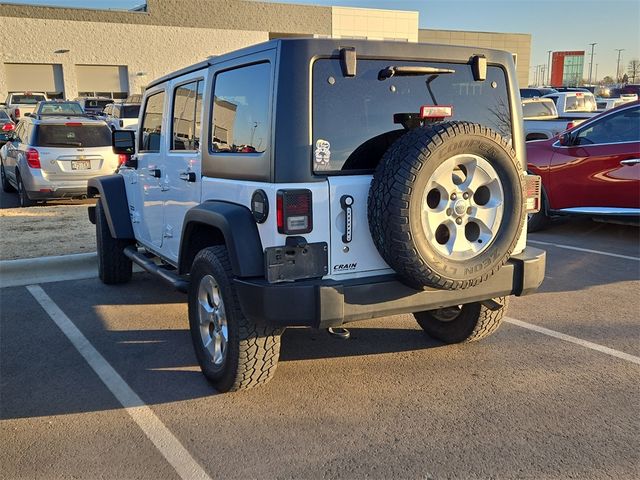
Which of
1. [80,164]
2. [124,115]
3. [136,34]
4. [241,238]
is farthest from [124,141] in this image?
[136,34]

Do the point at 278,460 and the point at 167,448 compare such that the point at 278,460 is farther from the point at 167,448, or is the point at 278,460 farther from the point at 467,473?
the point at 467,473

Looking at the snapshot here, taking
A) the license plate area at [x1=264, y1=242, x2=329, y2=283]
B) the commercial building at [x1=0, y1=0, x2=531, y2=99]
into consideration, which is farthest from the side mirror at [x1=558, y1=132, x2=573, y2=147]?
the commercial building at [x1=0, y1=0, x2=531, y2=99]

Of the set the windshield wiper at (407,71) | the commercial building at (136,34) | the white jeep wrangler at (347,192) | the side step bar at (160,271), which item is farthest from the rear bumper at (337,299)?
the commercial building at (136,34)

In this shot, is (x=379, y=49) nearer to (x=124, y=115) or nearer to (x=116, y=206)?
(x=116, y=206)

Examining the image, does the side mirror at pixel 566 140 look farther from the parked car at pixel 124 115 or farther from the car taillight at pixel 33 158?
the parked car at pixel 124 115

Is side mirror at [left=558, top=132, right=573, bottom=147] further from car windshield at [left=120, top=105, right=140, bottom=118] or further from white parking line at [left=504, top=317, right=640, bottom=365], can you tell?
car windshield at [left=120, top=105, right=140, bottom=118]

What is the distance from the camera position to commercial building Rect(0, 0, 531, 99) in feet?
126

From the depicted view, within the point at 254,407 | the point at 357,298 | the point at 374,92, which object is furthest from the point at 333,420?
the point at 374,92

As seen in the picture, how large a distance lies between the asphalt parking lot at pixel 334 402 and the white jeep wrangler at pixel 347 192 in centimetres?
39

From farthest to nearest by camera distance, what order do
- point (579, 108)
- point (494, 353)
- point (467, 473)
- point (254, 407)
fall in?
point (579, 108), point (494, 353), point (254, 407), point (467, 473)

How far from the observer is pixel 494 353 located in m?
4.32

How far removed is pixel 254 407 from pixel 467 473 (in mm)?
1310

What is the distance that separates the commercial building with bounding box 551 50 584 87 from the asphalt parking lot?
85.1 metres

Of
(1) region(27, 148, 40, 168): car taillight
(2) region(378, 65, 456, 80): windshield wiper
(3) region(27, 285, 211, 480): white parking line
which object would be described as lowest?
(3) region(27, 285, 211, 480): white parking line
